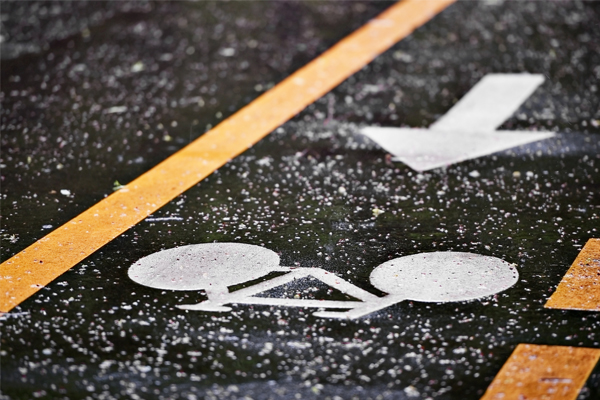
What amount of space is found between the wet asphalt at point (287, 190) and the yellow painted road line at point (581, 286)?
0.04m

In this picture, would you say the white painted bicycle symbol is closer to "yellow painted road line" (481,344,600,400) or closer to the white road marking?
the white road marking

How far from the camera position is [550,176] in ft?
14.1

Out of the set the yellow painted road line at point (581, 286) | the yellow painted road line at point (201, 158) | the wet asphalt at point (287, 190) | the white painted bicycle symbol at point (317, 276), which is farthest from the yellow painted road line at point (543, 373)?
the yellow painted road line at point (201, 158)

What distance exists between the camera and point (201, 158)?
4633mm

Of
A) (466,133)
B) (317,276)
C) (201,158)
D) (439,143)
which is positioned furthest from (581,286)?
(201,158)

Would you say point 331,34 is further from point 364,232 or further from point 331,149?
point 364,232

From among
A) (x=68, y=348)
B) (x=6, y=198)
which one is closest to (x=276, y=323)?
(x=68, y=348)

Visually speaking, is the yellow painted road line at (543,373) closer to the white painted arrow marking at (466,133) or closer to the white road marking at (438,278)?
the white road marking at (438,278)

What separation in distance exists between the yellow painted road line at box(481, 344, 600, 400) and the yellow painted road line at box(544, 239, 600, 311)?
0.31 m

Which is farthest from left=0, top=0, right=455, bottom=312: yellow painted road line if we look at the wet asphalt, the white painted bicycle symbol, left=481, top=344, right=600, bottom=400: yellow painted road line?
left=481, top=344, right=600, bottom=400: yellow painted road line

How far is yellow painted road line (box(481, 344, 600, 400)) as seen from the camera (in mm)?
2529

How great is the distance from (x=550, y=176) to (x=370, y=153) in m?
0.91

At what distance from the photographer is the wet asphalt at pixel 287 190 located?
8.92ft

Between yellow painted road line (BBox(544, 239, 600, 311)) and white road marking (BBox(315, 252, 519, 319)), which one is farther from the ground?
white road marking (BBox(315, 252, 519, 319))
